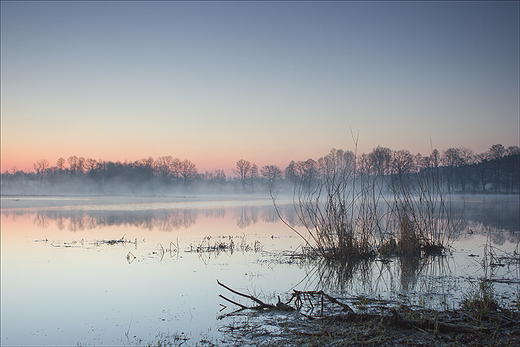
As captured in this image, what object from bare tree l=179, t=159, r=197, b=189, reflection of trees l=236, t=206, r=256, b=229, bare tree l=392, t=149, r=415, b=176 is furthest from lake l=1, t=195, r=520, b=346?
bare tree l=179, t=159, r=197, b=189

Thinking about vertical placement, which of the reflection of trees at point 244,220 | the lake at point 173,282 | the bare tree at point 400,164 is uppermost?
the bare tree at point 400,164

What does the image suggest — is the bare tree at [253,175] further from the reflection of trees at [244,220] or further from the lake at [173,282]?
the lake at [173,282]

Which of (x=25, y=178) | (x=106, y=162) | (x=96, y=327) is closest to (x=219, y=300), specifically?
(x=96, y=327)

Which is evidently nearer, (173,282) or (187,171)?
(173,282)

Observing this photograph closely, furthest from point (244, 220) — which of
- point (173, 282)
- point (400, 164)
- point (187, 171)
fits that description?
point (187, 171)

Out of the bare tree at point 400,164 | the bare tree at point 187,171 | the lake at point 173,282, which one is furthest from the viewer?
the bare tree at point 187,171

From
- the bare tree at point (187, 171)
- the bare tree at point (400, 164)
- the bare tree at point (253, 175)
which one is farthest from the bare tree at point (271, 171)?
the bare tree at point (400, 164)

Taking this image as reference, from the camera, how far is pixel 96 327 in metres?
4.13

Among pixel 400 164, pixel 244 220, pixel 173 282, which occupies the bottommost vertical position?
pixel 244 220

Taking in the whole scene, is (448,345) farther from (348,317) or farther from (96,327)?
(96,327)

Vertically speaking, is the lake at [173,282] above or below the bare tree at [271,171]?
below

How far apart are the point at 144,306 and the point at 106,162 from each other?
285 ft

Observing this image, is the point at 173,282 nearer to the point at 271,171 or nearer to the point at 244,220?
the point at 244,220

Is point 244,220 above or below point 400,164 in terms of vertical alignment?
below
